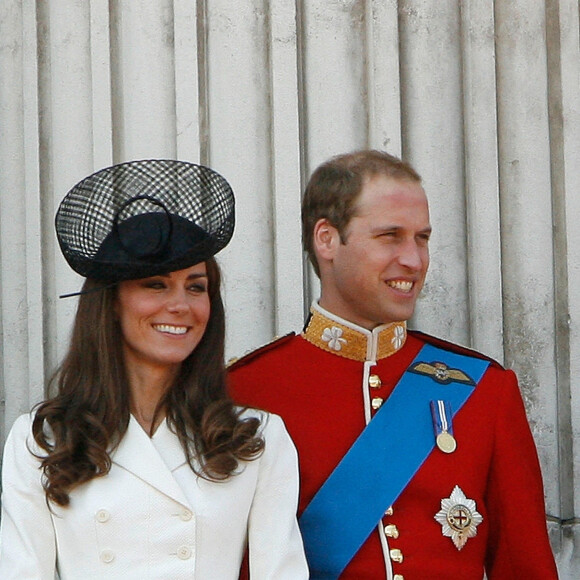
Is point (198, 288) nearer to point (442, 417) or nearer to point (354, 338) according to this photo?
point (354, 338)

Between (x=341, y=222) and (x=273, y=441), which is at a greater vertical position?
(x=341, y=222)

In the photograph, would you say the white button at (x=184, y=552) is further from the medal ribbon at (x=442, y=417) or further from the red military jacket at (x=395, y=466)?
the medal ribbon at (x=442, y=417)

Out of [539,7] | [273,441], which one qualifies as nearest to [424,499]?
[273,441]

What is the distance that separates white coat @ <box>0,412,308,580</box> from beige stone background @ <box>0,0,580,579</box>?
1187 mm

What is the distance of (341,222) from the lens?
11.9 feet

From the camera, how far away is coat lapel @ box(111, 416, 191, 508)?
3051 mm

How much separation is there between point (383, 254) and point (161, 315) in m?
0.64

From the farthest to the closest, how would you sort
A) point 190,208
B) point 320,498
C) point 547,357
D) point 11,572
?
point 547,357 < point 320,498 < point 190,208 < point 11,572

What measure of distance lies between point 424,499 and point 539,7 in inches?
67.6

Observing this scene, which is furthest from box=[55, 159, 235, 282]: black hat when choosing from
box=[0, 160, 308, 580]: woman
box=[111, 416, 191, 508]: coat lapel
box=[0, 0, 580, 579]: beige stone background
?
box=[0, 0, 580, 579]: beige stone background

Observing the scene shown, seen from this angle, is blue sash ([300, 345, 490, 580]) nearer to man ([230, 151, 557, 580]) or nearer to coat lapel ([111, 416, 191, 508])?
man ([230, 151, 557, 580])

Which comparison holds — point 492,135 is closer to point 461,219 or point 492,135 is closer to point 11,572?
point 461,219

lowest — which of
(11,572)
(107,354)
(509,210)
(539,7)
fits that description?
(11,572)

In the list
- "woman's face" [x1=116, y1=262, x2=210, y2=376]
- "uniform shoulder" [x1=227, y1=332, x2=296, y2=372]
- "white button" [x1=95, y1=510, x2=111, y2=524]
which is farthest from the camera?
"uniform shoulder" [x1=227, y1=332, x2=296, y2=372]
